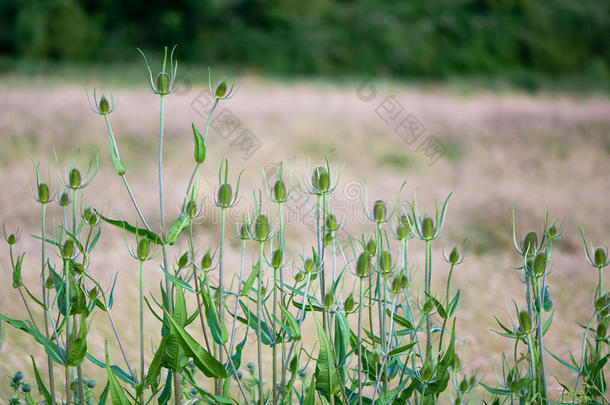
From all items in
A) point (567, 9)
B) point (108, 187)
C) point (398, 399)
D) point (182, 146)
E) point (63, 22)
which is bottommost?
point (398, 399)

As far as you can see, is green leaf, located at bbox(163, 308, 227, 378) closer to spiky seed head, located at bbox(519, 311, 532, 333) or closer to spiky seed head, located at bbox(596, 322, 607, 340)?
spiky seed head, located at bbox(519, 311, 532, 333)

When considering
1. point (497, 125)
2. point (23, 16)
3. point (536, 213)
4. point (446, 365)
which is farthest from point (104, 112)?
point (23, 16)

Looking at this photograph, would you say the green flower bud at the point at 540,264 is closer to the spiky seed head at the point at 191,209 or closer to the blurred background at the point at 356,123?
the blurred background at the point at 356,123

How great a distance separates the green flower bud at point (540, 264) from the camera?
2.99 ft

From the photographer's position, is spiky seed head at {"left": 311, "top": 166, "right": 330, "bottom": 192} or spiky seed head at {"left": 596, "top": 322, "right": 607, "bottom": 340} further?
spiky seed head at {"left": 596, "top": 322, "right": 607, "bottom": 340}

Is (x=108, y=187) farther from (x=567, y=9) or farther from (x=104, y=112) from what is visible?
(x=567, y=9)

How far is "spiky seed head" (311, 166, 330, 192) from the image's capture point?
0.90 metres

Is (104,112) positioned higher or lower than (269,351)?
higher

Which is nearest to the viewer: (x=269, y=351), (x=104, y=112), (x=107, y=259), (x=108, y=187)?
(x=104, y=112)

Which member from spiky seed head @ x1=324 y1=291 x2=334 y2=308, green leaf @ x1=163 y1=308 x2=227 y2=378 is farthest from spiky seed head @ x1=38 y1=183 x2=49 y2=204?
spiky seed head @ x1=324 y1=291 x2=334 y2=308

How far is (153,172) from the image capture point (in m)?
4.62

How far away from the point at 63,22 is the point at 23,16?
83 cm

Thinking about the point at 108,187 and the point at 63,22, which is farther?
the point at 63,22

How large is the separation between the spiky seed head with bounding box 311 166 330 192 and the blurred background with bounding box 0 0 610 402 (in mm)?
40
